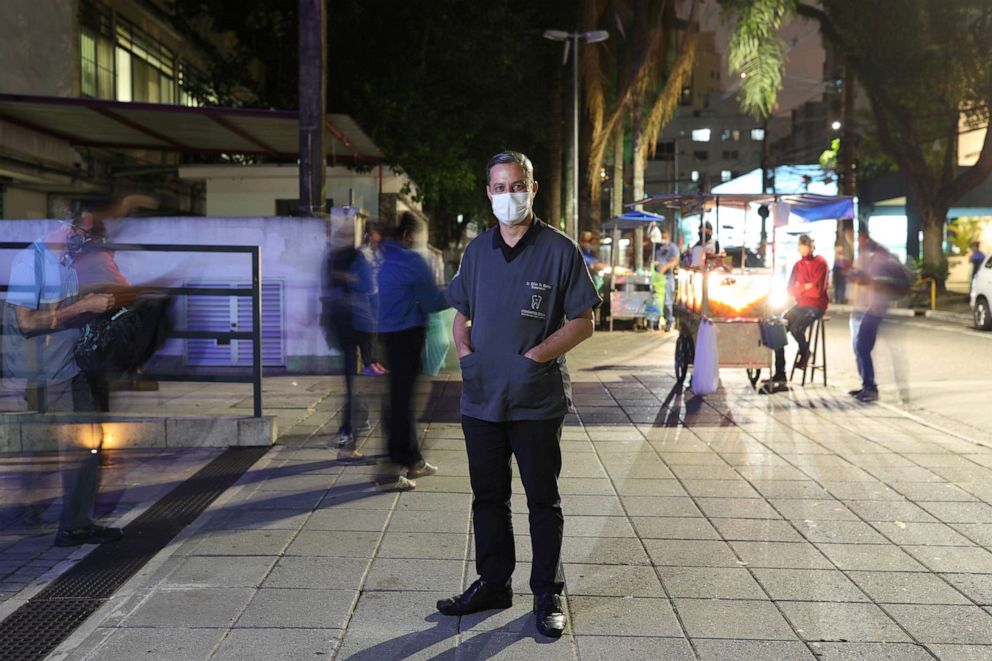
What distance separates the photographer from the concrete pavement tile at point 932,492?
6.27 m

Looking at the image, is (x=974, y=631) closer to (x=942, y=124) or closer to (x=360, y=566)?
(x=360, y=566)

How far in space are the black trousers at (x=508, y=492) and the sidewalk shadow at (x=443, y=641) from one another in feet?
0.69

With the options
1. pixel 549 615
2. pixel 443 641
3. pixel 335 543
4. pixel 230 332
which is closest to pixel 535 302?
pixel 549 615

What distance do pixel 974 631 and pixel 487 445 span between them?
206 cm

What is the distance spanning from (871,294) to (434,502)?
658cm

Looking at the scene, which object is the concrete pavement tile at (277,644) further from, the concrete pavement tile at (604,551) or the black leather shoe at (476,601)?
the concrete pavement tile at (604,551)

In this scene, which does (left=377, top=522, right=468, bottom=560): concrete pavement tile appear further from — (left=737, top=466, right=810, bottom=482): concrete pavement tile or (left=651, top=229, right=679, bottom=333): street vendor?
(left=651, top=229, right=679, bottom=333): street vendor

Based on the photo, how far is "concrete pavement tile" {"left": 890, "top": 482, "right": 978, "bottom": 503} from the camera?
627 cm

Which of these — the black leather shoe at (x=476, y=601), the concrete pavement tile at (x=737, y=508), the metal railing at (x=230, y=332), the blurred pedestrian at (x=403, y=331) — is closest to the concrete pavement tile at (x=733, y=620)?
the black leather shoe at (x=476, y=601)

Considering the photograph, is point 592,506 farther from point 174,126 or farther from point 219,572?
point 174,126

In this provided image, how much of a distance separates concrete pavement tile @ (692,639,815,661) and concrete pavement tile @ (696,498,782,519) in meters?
1.94

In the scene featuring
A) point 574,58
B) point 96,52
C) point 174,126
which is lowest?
point 174,126

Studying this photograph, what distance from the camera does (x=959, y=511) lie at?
5957 millimetres

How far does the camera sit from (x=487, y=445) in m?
4.12
